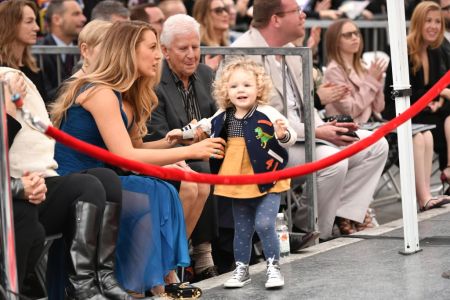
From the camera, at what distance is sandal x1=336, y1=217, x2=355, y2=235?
27.8ft

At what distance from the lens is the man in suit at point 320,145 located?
810 centimetres

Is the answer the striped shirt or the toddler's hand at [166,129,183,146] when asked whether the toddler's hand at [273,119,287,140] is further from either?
the striped shirt

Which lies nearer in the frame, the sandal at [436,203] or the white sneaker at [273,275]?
the white sneaker at [273,275]

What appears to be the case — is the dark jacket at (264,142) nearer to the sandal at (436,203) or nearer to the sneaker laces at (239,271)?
the sneaker laces at (239,271)

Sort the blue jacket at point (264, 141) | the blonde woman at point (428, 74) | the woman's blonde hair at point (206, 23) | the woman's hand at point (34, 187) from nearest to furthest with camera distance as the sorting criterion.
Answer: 1. the woman's hand at point (34, 187)
2. the blue jacket at point (264, 141)
3. the blonde woman at point (428, 74)
4. the woman's blonde hair at point (206, 23)

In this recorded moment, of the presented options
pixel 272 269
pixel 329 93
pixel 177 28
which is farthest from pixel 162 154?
pixel 329 93

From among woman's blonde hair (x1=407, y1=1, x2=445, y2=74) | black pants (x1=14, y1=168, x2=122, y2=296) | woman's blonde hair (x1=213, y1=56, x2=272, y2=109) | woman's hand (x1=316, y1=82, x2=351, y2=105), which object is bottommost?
black pants (x1=14, y1=168, x2=122, y2=296)

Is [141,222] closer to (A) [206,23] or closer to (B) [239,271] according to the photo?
(B) [239,271]

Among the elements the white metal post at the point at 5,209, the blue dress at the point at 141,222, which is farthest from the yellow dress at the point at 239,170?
the white metal post at the point at 5,209

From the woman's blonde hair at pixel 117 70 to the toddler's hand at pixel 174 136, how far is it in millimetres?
252

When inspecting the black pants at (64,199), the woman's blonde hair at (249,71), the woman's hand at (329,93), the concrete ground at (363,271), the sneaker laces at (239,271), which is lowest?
the concrete ground at (363,271)

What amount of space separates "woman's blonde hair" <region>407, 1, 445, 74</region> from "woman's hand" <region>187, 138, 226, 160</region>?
3.82 meters

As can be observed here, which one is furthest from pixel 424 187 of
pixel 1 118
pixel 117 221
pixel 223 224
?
pixel 1 118

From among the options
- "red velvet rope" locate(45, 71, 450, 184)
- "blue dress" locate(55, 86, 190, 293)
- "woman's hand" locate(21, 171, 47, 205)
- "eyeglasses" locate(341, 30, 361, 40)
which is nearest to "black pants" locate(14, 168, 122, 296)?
"woman's hand" locate(21, 171, 47, 205)
